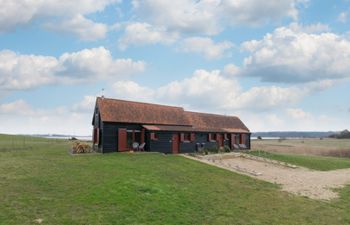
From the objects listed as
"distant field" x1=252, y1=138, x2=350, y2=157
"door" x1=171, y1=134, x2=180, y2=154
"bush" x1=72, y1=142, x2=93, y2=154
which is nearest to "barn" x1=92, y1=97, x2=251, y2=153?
"door" x1=171, y1=134, x2=180, y2=154

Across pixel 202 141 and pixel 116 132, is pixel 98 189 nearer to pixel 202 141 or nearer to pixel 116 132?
pixel 116 132

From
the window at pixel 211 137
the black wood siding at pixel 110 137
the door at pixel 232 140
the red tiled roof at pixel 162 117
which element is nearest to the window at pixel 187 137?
the red tiled roof at pixel 162 117

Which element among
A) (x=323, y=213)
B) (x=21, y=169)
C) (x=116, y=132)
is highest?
(x=116, y=132)

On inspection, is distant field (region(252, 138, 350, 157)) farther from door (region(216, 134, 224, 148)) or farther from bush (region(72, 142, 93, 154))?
bush (region(72, 142, 93, 154))

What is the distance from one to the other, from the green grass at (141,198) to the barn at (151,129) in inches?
397

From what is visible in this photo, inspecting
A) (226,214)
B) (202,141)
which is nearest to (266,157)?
(202,141)

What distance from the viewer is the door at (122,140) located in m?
38.9

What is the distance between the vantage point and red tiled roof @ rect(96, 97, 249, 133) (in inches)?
1577

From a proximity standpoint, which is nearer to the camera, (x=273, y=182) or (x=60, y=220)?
(x=60, y=220)

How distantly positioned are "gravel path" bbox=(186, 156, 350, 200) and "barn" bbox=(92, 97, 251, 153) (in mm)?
5145

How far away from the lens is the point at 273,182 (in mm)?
28969

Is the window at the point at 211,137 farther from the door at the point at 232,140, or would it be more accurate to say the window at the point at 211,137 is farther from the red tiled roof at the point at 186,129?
the door at the point at 232,140

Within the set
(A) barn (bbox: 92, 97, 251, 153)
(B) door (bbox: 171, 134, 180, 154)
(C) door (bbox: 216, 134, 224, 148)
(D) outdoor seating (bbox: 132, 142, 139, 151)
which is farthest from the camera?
(C) door (bbox: 216, 134, 224, 148)

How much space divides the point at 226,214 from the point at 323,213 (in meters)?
5.62
